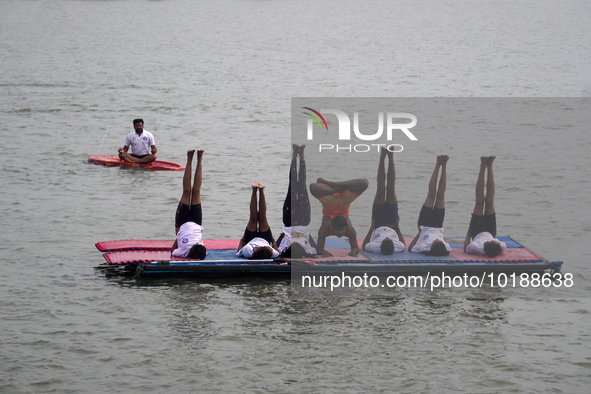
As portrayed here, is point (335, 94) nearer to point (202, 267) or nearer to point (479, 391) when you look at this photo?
point (202, 267)

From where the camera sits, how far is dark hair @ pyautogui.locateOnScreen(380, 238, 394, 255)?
12.7 meters

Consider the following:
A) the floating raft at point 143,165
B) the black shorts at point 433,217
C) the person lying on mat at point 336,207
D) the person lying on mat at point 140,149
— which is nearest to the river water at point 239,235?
the floating raft at point 143,165

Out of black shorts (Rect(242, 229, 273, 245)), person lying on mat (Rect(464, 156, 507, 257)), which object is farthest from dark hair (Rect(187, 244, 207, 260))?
person lying on mat (Rect(464, 156, 507, 257))

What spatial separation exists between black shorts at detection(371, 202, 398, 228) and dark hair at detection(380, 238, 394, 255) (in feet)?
1.19

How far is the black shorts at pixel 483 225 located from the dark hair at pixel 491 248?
349mm

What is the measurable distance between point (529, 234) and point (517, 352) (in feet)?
17.6

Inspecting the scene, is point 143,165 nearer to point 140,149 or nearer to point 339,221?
point 140,149

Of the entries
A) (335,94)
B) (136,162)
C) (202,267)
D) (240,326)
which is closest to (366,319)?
(240,326)

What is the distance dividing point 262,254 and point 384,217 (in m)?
2.09

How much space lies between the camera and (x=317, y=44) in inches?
Answer: 2346

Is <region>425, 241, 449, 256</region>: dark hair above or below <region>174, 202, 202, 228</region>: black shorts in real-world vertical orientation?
below

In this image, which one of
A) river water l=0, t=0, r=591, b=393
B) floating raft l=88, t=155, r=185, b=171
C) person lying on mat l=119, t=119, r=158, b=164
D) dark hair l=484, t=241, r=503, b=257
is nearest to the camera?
river water l=0, t=0, r=591, b=393

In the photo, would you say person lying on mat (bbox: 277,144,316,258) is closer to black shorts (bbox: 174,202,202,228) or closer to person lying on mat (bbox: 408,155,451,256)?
black shorts (bbox: 174,202,202,228)

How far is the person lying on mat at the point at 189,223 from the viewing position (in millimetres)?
12508
